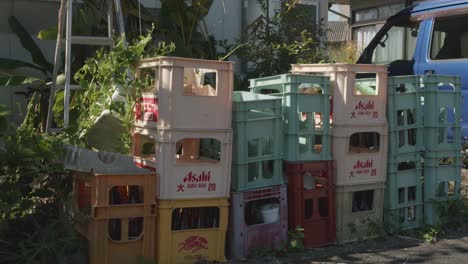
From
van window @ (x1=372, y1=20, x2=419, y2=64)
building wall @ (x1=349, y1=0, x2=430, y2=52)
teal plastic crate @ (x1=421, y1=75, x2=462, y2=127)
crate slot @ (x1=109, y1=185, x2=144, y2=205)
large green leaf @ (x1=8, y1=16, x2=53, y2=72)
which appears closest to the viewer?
crate slot @ (x1=109, y1=185, x2=144, y2=205)

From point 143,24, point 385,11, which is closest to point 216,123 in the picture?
point 143,24

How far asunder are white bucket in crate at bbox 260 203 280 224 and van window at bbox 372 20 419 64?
14.0ft

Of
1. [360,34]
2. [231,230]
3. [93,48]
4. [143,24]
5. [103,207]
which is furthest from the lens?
[360,34]

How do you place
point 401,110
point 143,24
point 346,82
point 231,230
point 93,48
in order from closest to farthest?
point 231,230 → point 346,82 → point 401,110 → point 93,48 → point 143,24

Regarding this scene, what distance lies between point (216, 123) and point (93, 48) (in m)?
2.89

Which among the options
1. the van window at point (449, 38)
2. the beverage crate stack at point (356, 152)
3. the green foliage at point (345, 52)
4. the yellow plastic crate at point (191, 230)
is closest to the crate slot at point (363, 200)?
the beverage crate stack at point (356, 152)

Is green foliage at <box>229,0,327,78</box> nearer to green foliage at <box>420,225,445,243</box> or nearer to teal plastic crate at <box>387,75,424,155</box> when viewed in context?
teal plastic crate at <box>387,75,424,155</box>

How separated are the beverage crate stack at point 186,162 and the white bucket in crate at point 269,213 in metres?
0.38

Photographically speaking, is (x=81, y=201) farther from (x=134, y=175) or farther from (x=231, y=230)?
(x=231, y=230)

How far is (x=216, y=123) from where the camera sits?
14.8 ft

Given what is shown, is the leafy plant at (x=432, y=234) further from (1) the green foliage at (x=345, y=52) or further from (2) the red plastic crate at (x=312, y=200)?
(1) the green foliage at (x=345, y=52)

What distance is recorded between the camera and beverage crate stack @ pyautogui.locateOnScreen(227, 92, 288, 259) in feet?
15.4

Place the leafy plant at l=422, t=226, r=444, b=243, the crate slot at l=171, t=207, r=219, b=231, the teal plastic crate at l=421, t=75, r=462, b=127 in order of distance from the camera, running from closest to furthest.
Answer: the crate slot at l=171, t=207, r=219, b=231
the leafy plant at l=422, t=226, r=444, b=243
the teal plastic crate at l=421, t=75, r=462, b=127

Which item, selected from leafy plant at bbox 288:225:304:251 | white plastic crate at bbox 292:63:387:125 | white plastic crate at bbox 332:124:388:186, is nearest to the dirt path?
leafy plant at bbox 288:225:304:251
